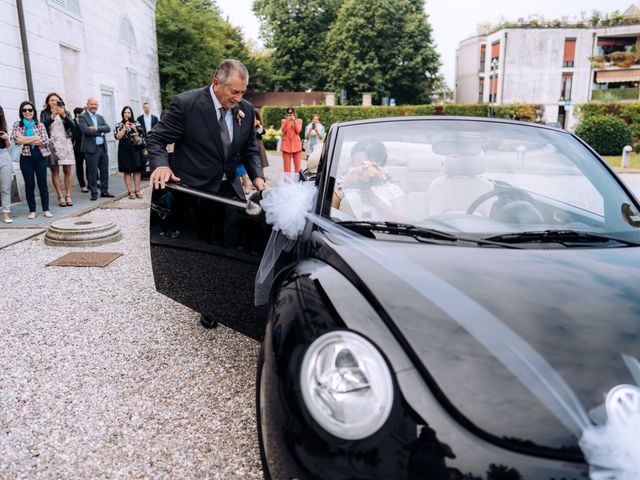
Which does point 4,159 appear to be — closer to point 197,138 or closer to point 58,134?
point 58,134

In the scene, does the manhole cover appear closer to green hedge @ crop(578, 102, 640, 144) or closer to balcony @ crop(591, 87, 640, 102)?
green hedge @ crop(578, 102, 640, 144)

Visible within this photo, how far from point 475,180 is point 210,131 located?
196 centimetres

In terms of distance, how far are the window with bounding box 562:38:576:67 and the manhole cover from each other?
188 feet

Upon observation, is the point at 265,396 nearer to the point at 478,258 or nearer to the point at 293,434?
the point at 293,434

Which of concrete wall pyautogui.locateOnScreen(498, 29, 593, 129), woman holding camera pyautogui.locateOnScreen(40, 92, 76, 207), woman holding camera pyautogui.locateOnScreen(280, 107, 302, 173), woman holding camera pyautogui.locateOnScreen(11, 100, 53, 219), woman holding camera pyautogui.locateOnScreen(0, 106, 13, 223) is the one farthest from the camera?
concrete wall pyautogui.locateOnScreen(498, 29, 593, 129)


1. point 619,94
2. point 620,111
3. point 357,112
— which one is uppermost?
point 619,94

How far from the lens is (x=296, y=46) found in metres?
52.5

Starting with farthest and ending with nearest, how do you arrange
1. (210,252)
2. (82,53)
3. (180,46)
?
(180,46)
(82,53)
(210,252)

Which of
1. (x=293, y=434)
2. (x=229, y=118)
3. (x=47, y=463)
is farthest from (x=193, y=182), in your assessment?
(x=293, y=434)

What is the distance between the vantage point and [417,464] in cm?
123

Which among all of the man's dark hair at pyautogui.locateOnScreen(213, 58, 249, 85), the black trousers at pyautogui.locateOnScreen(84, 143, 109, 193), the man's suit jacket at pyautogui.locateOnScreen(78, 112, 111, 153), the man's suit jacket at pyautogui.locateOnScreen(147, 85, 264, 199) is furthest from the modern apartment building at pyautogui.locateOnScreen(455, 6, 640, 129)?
the man's dark hair at pyautogui.locateOnScreen(213, 58, 249, 85)

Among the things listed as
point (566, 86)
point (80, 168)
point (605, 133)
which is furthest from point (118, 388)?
point (566, 86)

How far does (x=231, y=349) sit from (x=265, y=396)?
6.64ft

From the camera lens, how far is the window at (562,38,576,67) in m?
52.9
